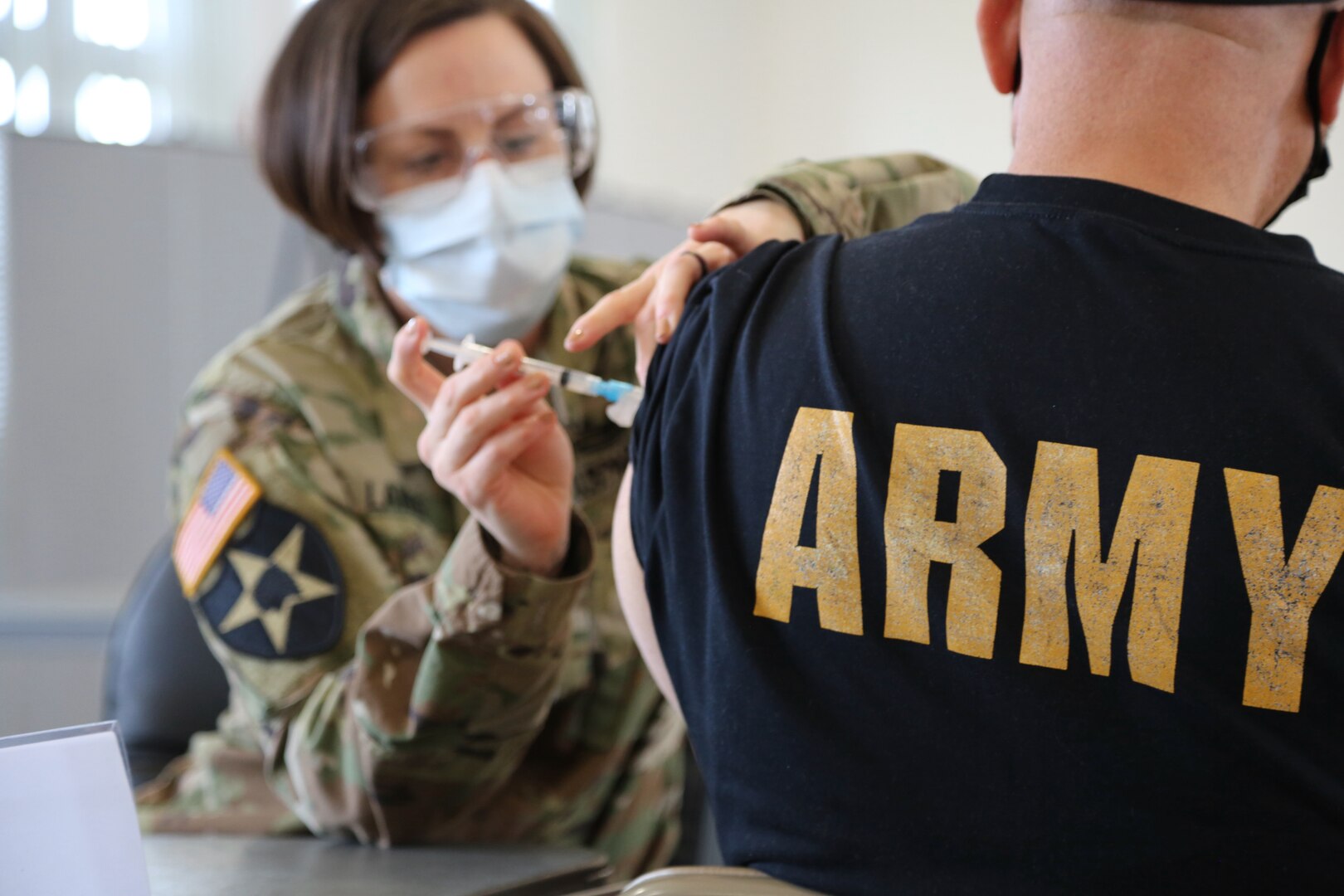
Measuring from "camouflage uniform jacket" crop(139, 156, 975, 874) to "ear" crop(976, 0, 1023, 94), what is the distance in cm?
26

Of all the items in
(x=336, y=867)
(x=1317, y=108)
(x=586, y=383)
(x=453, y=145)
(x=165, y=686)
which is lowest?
(x=165, y=686)

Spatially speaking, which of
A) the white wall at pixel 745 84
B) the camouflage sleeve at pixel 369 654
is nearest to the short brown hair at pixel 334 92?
the camouflage sleeve at pixel 369 654

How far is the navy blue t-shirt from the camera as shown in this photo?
0.59 metres

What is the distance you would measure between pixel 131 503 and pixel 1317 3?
7.18ft

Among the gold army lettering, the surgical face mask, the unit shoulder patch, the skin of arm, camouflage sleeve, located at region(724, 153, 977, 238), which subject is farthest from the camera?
the surgical face mask

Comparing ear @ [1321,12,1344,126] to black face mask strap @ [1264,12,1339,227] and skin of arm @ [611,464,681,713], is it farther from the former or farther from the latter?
skin of arm @ [611,464,681,713]

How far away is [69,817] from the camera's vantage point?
66 centimetres

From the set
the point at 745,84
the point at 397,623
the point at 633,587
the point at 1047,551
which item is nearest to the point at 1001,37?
the point at 1047,551

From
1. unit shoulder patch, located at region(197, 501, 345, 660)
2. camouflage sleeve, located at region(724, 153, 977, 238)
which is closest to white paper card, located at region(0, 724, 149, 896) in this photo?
unit shoulder patch, located at region(197, 501, 345, 660)

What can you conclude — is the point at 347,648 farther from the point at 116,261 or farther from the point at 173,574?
the point at 116,261

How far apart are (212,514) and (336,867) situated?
0.44 metres

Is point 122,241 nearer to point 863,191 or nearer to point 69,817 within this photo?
point 863,191

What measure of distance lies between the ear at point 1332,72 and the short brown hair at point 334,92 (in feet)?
3.31

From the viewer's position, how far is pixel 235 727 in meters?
1.37
